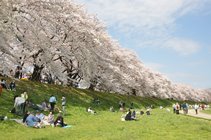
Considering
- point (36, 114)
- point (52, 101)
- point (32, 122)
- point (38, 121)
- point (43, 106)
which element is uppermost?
point (52, 101)

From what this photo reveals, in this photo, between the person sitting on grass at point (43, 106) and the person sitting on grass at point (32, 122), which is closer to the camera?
the person sitting on grass at point (32, 122)

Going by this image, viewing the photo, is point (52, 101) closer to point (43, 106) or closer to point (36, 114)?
point (43, 106)

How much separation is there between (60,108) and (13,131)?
12901 millimetres

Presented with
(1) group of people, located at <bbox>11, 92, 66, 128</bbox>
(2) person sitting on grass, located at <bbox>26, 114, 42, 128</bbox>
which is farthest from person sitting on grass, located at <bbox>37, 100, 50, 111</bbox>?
(2) person sitting on grass, located at <bbox>26, 114, 42, 128</bbox>

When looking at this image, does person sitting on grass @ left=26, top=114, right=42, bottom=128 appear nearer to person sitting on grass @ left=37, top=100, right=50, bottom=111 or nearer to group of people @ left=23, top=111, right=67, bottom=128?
group of people @ left=23, top=111, right=67, bottom=128

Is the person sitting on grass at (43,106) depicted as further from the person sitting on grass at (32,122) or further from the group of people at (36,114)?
the person sitting on grass at (32,122)

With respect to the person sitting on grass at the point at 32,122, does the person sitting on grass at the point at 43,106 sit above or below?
above

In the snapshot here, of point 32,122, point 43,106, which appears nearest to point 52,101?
point 43,106

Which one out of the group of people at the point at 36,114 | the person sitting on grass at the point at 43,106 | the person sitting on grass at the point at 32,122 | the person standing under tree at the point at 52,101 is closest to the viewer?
the person sitting on grass at the point at 32,122

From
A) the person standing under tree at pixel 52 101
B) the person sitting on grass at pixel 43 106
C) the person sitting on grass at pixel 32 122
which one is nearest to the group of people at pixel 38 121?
the person sitting on grass at pixel 32 122

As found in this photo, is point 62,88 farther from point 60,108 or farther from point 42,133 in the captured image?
point 42,133

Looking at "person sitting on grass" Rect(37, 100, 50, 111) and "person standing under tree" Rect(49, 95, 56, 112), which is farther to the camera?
"person sitting on grass" Rect(37, 100, 50, 111)

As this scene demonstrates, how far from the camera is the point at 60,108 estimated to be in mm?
36562

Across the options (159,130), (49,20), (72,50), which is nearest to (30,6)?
(49,20)
